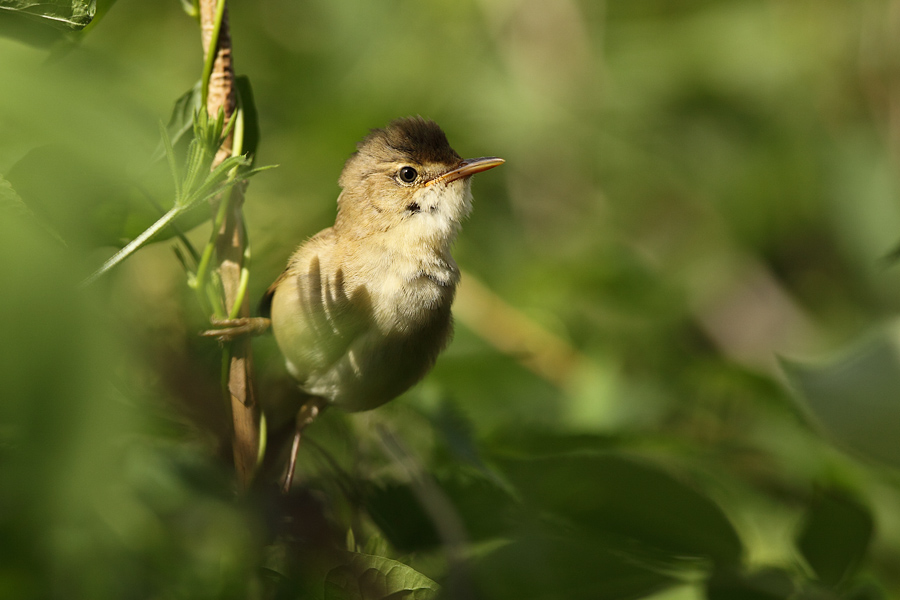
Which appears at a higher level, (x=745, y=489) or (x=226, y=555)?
(x=226, y=555)

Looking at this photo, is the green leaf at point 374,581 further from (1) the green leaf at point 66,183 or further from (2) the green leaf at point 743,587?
(2) the green leaf at point 743,587

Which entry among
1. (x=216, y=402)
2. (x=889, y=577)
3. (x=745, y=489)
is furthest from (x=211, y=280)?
(x=889, y=577)

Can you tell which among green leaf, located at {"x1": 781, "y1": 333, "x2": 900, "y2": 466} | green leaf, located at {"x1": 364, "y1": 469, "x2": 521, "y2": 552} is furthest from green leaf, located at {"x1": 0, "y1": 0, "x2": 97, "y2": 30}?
green leaf, located at {"x1": 781, "y1": 333, "x2": 900, "y2": 466}

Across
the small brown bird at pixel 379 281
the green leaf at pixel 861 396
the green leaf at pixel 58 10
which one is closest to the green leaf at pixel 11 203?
the green leaf at pixel 58 10

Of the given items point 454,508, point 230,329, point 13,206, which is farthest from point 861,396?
point 13,206

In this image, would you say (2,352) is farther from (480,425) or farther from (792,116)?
Result: (792,116)

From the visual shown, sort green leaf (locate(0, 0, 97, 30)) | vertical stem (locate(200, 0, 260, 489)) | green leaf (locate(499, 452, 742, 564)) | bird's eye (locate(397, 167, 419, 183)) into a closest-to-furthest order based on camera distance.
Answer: green leaf (locate(0, 0, 97, 30))
vertical stem (locate(200, 0, 260, 489))
green leaf (locate(499, 452, 742, 564))
bird's eye (locate(397, 167, 419, 183))

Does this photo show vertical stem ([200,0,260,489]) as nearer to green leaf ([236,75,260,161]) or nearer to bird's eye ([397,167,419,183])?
green leaf ([236,75,260,161])
